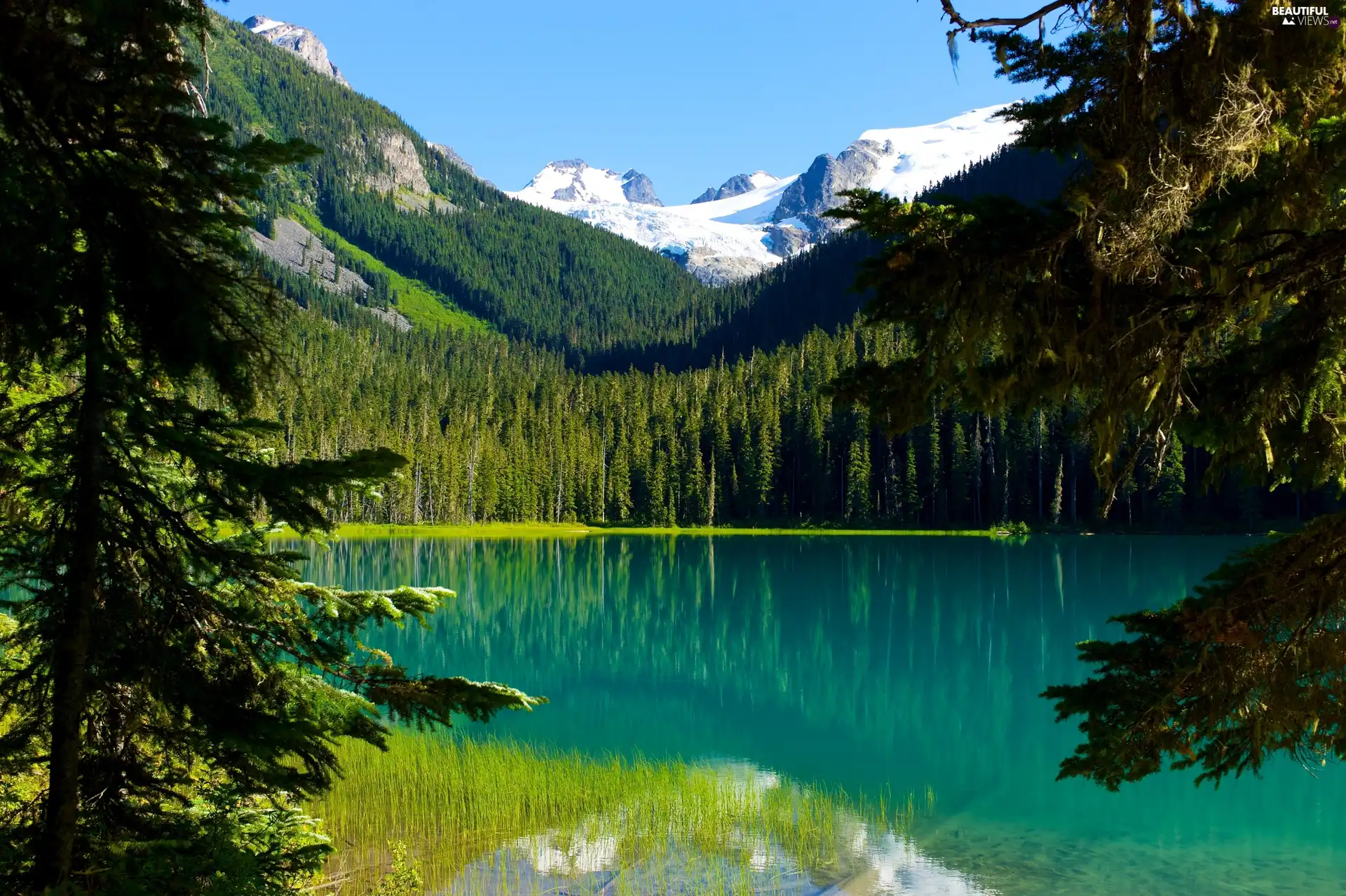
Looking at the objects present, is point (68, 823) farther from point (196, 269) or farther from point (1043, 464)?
point (1043, 464)

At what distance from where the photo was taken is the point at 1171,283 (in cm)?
435

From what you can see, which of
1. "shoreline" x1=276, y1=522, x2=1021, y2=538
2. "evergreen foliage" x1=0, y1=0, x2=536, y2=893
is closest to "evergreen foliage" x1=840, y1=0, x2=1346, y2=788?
"evergreen foliage" x1=0, y1=0, x2=536, y2=893

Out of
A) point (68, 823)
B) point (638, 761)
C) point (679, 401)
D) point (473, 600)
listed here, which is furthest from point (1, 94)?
point (679, 401)

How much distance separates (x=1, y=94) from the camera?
3416 mm

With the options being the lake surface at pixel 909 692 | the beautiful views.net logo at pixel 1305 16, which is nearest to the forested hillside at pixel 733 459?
the lake surface at pixel 909 692

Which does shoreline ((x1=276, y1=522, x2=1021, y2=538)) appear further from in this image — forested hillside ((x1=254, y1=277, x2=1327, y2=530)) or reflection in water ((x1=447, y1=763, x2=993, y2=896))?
reflection in water ((x1=447, y1=763, x2=993, y2=896))

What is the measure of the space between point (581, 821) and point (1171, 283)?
11.3 meters

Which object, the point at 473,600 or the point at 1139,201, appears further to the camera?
the point at 473,600

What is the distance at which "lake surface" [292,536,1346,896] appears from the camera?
12.6 metres

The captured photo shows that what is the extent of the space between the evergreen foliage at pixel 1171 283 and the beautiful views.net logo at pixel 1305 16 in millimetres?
40

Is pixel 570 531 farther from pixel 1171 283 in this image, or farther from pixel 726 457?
pixel 1171 283

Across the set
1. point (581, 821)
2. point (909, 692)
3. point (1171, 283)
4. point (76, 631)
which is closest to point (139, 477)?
point (76, 631)

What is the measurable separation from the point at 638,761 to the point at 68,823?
1293cm

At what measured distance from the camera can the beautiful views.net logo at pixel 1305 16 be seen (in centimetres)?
368
